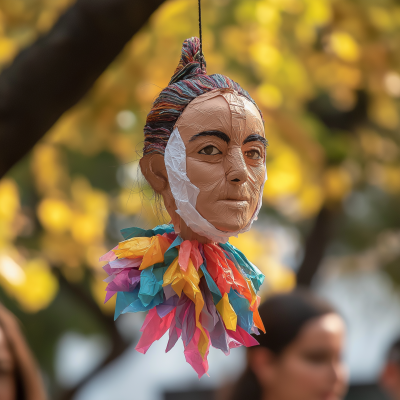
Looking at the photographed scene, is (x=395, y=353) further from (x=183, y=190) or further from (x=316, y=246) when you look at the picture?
(x=183, y=190)

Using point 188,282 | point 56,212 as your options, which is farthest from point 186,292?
point 56,212

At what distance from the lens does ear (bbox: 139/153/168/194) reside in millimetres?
764

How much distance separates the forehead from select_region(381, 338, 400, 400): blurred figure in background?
2.04m

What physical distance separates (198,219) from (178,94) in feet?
0.64

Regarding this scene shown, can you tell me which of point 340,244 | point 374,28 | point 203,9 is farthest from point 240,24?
point 340,244

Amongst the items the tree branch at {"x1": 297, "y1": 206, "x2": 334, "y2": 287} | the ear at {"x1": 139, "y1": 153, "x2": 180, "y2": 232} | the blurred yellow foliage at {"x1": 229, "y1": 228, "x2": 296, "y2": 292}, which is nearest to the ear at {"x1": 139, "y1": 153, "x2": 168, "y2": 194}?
the ear at {"x1": 139, "y1": 153, "x2": 180, "y2": 232}

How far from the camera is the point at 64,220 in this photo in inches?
127

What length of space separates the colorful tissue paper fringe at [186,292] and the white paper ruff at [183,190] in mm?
59

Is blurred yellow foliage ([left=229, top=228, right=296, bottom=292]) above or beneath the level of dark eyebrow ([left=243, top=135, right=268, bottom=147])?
beneath

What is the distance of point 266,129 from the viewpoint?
2.69 meters

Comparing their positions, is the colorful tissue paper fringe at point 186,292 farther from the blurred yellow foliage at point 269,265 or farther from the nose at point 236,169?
the blurred yellow foliage at point 269,265

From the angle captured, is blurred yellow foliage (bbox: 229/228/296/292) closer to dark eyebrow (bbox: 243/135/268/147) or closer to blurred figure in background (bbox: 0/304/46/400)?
blurred figure in background (bbox: 0/304/46/400)

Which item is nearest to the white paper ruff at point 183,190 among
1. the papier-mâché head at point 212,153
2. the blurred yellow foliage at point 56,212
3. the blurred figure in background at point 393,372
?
the papier-mâché head at point 212,153

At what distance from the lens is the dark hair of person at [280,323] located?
1.85 m
